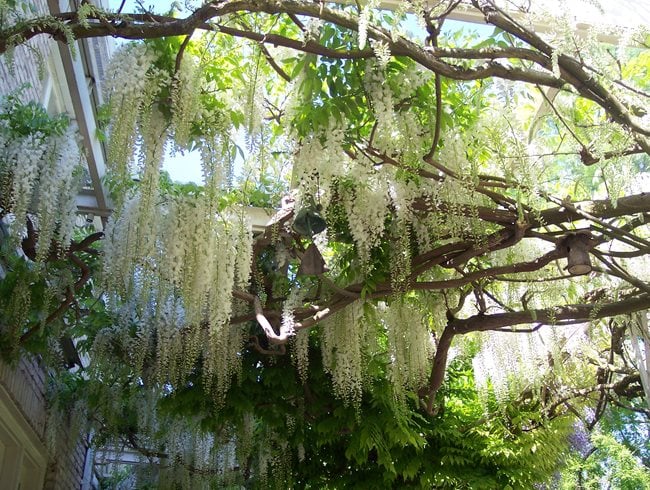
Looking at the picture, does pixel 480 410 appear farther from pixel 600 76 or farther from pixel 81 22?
pixel 81 22

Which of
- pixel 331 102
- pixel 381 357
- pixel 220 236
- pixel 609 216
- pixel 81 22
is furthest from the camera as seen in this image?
pixel 381 357

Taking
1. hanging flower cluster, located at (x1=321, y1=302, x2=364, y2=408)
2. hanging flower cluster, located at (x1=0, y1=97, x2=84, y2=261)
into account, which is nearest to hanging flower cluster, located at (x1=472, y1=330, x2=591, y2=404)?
hanging flower cluster, located at (x1=321, y1=302, x2=364, y2=408)

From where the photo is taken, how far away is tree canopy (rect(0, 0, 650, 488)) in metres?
2.87

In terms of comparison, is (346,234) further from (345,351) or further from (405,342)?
(405,342)

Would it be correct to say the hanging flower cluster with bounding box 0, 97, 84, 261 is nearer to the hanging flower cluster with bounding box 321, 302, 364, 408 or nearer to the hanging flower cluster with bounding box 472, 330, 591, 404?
the hanging flower cluster with bounding box 321, 302, 364, 408

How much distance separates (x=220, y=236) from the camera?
3.58m

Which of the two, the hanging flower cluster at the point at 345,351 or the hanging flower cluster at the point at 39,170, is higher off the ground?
the hanging flower cluster at the point at 39,170

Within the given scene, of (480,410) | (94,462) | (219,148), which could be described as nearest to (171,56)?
(219,148)

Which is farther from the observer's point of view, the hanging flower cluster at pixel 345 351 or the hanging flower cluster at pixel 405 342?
the hanging flower cluster at pixel 405 342

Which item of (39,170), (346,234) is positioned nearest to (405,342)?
(346,234)

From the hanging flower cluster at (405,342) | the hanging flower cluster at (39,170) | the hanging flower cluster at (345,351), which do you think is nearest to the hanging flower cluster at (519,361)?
the hanging flower cluster at (405,342)

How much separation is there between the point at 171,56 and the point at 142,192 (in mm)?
595

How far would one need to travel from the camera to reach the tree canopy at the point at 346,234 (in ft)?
9.40

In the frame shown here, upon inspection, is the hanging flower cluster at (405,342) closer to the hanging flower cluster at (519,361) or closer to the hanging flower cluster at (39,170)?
the hanging flower cluster at (519,361)
